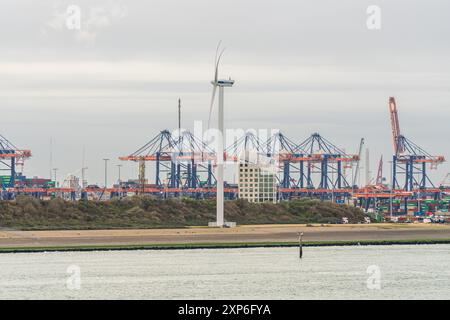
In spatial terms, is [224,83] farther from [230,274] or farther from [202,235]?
[230,274]

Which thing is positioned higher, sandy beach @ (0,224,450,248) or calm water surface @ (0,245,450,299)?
sandy beach @ (0,224,450,248)

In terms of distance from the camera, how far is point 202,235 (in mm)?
142875

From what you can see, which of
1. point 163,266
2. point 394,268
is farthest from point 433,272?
point 163,266

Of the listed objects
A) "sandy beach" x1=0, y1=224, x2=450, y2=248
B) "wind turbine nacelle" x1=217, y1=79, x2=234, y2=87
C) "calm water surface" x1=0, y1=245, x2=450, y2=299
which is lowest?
"calm water surface" x1=0, y1=245, x2=450, y2=299

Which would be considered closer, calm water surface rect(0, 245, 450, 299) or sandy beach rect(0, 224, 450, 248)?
calm water surface rect(0, 245, 450, 299)

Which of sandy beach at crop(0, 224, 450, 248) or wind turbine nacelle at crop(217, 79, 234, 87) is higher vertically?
wind turbine nacelle at crop(217, 79, 234, 87)

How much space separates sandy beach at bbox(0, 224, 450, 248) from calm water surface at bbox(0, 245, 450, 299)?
11.3 metres

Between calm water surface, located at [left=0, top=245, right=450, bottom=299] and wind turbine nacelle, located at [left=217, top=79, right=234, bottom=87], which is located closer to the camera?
calm water surface, located at [left=0, top=245, right=450, bottom=299]

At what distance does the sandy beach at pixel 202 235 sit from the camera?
13125 cm

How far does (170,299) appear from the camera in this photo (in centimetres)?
7538

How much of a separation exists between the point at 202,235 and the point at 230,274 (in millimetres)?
50040

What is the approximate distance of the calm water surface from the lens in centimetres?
7931

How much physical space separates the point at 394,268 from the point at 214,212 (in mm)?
93834

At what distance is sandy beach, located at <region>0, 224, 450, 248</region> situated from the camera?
131 metres
